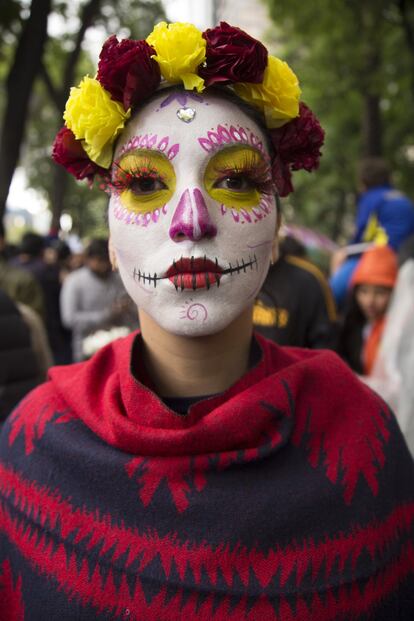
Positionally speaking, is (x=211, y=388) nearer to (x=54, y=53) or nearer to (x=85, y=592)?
(x=85, y=592)

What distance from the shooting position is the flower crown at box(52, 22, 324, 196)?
1.76 metres

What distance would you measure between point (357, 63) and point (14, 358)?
1019cm

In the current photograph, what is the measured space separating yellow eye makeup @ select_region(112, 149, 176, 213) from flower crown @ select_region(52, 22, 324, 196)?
0.30ft

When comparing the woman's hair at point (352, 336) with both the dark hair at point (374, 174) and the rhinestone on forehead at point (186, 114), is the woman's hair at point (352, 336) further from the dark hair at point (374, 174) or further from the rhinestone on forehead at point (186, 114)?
the rhinestone on forehead at point (186, 114)

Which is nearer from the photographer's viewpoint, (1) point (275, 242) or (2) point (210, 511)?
(2) point (210, 511)

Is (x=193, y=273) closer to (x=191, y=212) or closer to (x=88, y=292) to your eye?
(x=191, y=212)

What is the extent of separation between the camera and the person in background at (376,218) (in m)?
5.50

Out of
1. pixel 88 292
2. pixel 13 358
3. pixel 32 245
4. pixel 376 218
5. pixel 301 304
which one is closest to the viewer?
pixel 13 358

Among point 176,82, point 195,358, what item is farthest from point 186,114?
point 195,358

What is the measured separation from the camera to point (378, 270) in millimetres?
4125

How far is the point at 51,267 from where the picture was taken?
7805 mm

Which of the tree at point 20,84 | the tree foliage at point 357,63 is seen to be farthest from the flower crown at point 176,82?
the tree foliage at point 357,63

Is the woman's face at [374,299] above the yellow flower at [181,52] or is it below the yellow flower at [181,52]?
below

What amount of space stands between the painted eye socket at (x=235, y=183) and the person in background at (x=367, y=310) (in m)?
2.40
